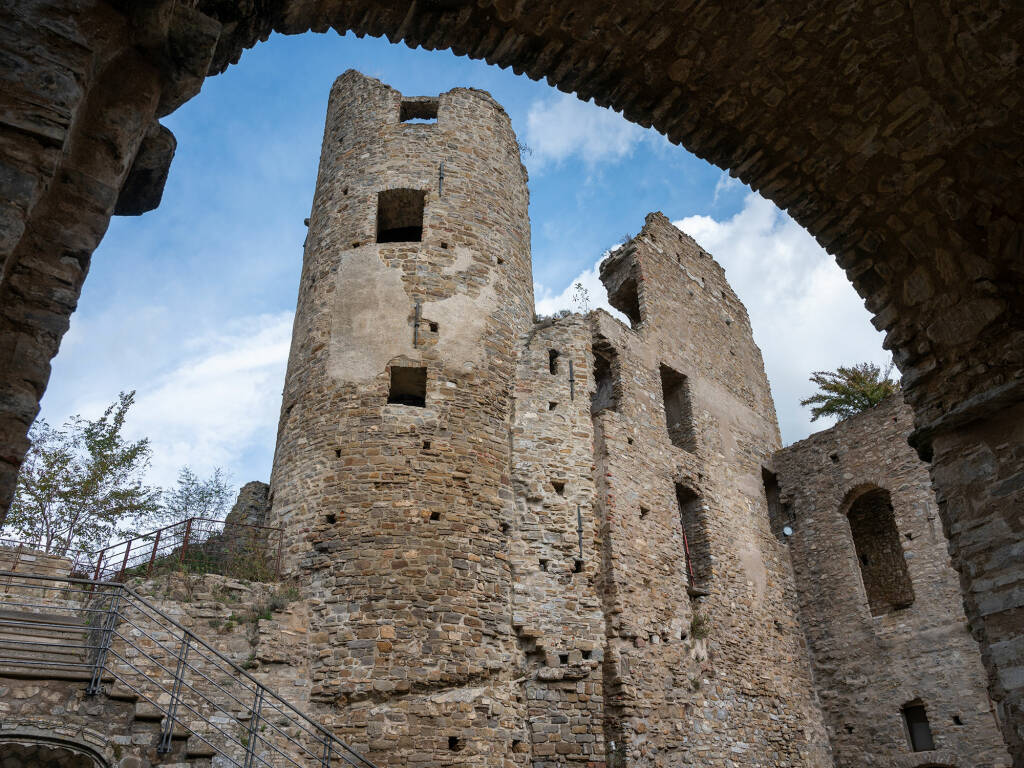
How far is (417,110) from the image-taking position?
1323 cm

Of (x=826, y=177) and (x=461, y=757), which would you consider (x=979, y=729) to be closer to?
(x=461, y=757)

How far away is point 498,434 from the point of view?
1048 centimetres

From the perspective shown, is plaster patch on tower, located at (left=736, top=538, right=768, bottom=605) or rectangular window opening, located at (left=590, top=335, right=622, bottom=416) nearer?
rectangular window opening, located at (left=590, top=335, right=622, bottom=416)

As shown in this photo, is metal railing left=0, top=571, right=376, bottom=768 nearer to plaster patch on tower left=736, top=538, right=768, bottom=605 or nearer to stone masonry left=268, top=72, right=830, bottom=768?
stone masonry left=268, top=72, right=830, bottom=768

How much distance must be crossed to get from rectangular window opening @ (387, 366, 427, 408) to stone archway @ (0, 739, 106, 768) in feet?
17.8

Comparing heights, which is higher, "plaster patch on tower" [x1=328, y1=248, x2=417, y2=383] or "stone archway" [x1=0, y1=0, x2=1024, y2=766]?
"plaster patch on tower" [x1=328, y1=248, x2=417, y2=383]

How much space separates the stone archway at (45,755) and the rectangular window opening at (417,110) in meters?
10.1

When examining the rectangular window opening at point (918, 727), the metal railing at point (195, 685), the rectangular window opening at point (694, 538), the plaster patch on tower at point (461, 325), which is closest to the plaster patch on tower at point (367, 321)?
the plaster patch on tower at point (461, 325)

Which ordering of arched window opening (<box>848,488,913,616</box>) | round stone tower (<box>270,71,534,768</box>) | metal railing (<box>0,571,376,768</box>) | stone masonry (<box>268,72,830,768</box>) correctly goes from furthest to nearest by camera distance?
arched window opening (<box>848,488,913,616</box>) → stone masonry (<box>268,72,830,768</box>) → round stone tower (<box>270,71,534,768</box>) → metal railing (<box>0,571,376,768</box>)

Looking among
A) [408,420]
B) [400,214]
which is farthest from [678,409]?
[408,420]

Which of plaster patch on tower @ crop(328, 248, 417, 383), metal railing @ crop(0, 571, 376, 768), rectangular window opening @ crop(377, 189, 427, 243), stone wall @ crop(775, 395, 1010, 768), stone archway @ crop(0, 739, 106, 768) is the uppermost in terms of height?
rectangular window opening @ crop(377, 189, 427, 243)

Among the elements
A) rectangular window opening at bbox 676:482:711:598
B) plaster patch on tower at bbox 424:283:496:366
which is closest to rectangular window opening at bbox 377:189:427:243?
plaster patch on tower at bbox 424:283:496:366

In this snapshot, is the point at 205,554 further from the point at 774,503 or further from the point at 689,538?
the point at 774,503

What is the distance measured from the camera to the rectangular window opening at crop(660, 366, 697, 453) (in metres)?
14.2
